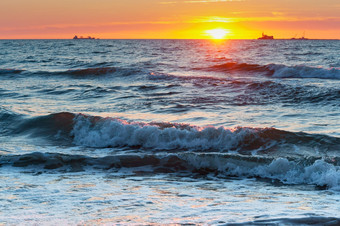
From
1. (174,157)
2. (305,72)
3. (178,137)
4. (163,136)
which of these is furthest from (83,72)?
(174,157)

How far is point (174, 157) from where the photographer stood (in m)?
8.50

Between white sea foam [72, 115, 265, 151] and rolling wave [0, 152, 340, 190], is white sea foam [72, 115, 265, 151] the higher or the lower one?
the higher one

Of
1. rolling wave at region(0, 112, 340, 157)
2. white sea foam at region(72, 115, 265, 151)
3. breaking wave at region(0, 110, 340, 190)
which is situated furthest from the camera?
white sea foam at region(72, 115, 265, 151)

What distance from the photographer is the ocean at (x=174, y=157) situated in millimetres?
5266

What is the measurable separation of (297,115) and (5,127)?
8388 mm

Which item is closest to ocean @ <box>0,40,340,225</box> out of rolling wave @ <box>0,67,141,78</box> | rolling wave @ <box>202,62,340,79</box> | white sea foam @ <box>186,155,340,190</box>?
white sea foam @ <box>186,155,340,190</box>

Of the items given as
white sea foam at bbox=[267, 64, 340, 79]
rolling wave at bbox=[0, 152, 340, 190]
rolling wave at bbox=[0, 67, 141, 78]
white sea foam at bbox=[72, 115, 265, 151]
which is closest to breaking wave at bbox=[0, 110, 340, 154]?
white sea foam at bbox=[72, 115, 265, 151]

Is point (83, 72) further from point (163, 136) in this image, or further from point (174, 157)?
point (174, 157)

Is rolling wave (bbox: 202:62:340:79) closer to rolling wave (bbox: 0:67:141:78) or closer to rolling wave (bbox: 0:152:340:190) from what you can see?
rolling wave (bbox: 0:67:141:78)

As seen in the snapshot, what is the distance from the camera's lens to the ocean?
5.27 metres

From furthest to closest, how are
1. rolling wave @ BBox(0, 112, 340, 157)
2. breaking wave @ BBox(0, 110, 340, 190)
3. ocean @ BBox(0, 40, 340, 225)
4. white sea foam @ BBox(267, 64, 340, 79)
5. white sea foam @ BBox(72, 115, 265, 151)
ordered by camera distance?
1. white sea foam @ BBox(267, 64, 340, 79)
2. white sea foam @ BBox(72, 115, 265, 151)
3. rolling wave @ BBox(0, 112, 340, 157)
4. breaking wave @ BBox(0, 110, 340, 190)
5. ocean @ BBox(0, 40, 340, 225)

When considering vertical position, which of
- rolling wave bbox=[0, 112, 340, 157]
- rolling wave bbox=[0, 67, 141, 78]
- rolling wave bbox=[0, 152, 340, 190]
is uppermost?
rolling wave bbox=[0, 67, 141, 78]

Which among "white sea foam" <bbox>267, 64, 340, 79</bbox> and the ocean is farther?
"white sea foam" <bbox>267, 64, 340, 79</bbox>

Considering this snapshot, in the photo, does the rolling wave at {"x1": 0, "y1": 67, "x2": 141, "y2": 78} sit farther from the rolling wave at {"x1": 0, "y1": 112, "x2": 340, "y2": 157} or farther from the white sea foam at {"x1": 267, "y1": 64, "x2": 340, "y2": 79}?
the rolling wave at {"x1": 0, "y1": 112, "x2": 340, "y2": 157}
